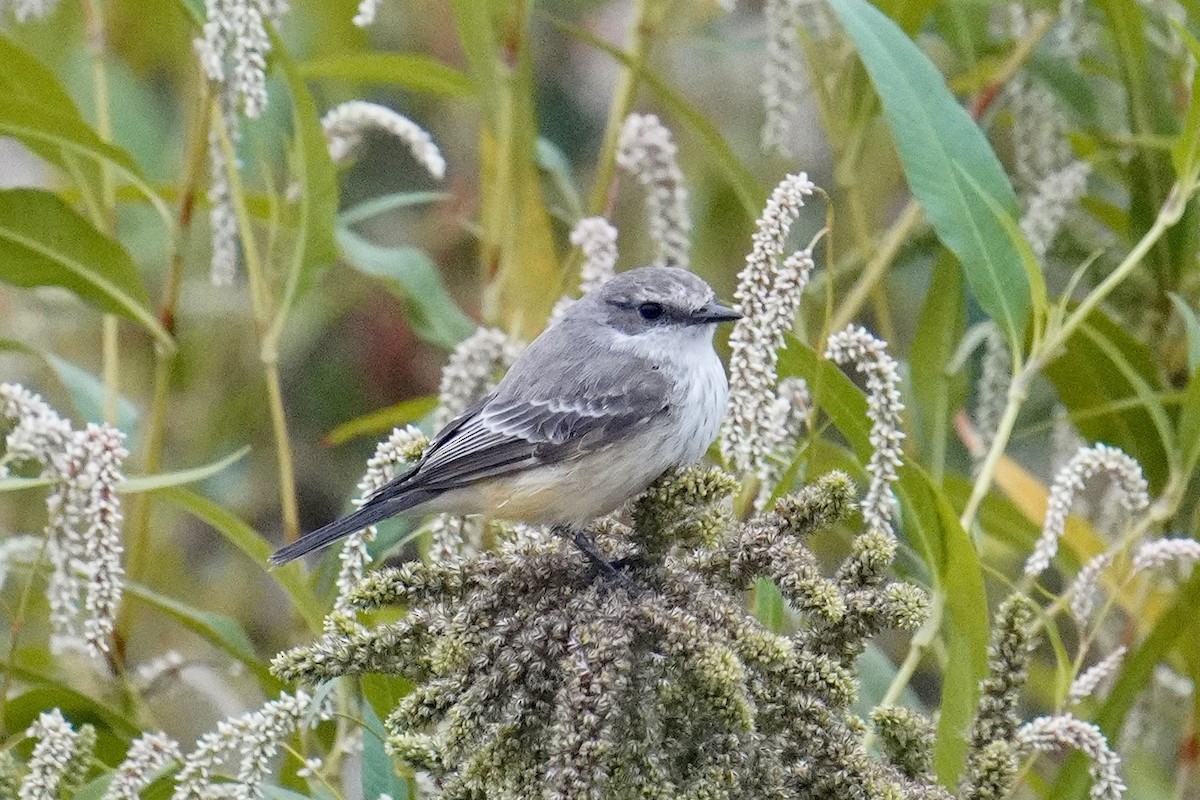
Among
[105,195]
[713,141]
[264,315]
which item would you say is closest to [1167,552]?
[713,141]

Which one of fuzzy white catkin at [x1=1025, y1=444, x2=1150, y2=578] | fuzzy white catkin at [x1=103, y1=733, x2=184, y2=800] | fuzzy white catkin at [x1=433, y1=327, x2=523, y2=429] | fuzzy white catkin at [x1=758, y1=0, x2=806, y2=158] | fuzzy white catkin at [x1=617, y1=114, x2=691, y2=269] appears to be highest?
fuzzy white catkin at [x1=758, y1=0, x2=806, y2=158]

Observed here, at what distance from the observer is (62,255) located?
3.05 meters

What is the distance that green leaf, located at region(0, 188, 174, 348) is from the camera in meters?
3.03

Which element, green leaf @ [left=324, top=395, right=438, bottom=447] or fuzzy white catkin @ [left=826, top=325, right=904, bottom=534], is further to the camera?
green leaf @ [left=324, top=395, right=438, bottom=447]

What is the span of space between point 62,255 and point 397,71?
0.92 m

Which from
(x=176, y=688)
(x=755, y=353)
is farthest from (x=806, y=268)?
(x=176, y=688)

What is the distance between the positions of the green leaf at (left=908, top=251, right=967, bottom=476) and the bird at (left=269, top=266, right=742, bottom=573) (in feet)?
1.44

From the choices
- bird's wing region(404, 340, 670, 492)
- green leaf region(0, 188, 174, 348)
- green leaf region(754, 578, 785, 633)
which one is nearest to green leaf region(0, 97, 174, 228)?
green leaf region(0, 188, 174, 348)

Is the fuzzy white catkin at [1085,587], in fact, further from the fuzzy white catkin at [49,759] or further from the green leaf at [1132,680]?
the fuzzy white catkin at [49,759]

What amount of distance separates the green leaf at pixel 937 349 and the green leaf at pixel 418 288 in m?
1.14

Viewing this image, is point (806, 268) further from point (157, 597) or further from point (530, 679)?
point (157, 597)

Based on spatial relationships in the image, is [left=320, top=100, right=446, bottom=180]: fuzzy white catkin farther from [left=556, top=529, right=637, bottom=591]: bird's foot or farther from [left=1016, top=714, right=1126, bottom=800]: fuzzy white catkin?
[left=1016, top=714, right=1126, bottom=800]: fuzzy white catkin

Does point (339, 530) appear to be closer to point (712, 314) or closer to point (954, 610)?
point (712, 314)

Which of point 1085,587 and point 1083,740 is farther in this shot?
point 1085,587
